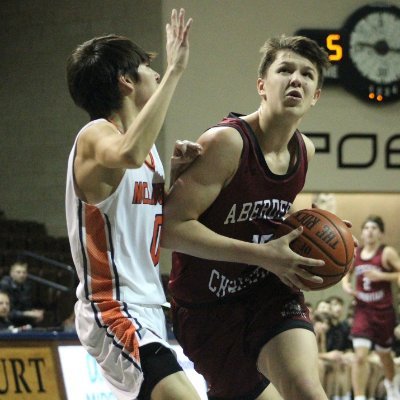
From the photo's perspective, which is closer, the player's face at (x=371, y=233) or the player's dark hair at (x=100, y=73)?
the player's dark hair at (x=100, y=73)

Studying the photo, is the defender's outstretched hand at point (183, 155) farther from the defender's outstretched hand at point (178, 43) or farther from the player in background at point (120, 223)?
the defender's outstretched hand at point (178, 43)

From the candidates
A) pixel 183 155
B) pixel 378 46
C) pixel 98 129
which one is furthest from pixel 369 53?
pixel 98 129

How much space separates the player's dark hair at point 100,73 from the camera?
341 centimetres

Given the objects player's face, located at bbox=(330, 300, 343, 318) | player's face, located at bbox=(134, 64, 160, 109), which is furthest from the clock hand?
player's face, located at bbox=(134, 64, 160, 109)

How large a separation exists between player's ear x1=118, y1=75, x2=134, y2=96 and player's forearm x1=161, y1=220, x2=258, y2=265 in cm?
50

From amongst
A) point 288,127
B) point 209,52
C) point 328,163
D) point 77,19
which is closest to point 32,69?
point 77,19

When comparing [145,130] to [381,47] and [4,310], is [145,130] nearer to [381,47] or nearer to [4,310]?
[4,310]

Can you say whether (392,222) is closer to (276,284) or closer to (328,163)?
(328,163)

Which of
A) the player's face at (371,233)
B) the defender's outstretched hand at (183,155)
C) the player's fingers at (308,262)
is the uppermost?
the defender's outstretched hand at (183,155)

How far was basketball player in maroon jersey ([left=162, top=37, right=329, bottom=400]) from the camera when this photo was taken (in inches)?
139

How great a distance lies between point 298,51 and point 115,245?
44.4 inches

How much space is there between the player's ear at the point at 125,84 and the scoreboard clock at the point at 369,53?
25.3 ft

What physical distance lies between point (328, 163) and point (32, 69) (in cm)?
475

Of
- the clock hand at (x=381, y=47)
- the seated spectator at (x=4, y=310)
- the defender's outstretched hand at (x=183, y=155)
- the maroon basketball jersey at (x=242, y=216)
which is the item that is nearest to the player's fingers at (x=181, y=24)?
the defender's outstretched hand at (x=183, y=155)
